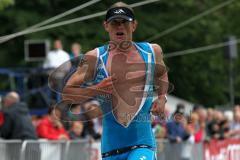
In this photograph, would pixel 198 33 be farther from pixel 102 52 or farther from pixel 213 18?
pixel 102 52

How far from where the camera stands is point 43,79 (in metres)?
18.5

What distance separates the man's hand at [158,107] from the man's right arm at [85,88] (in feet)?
1.42

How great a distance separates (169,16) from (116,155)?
24.6 metres

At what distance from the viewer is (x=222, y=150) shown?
19203mm

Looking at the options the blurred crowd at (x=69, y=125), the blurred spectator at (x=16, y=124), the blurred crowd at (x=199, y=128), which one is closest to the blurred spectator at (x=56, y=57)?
the blurred crowd at (x=69, y=125)

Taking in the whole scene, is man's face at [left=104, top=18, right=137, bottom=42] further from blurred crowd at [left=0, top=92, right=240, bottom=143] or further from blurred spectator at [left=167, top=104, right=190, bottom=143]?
blurred spectator at [left=167, top=104, right=190, bottom=143]

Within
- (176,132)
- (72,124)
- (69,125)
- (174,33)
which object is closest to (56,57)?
(69,125)

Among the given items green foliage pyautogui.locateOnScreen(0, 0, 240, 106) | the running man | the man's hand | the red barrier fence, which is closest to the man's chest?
the running man

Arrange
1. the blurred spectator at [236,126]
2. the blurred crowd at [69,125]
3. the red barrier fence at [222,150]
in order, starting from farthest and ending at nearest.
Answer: the blurred spectator at [236,126]
the red barrier fence at [222,150]
the blurred crowd at [69,125]

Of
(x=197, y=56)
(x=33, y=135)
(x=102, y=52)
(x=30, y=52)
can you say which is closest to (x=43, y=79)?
(x=30, y=52)

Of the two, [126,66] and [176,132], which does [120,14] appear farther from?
[176,132]

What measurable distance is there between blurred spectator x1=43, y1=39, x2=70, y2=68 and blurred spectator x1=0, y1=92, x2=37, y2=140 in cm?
438

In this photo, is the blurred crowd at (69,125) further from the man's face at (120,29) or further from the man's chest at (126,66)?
the man's face at (120,29)

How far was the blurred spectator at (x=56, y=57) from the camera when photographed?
679 inches
